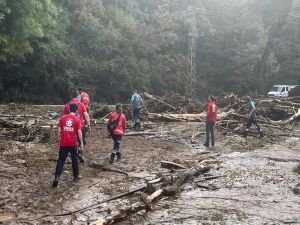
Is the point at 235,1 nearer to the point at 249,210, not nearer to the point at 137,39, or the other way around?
the point at 137,39

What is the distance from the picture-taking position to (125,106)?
23453mm

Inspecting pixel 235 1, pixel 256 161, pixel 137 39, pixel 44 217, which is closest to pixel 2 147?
pixel 44 217

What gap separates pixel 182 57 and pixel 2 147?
3403cm

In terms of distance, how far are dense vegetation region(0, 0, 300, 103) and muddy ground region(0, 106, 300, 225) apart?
1731 cm

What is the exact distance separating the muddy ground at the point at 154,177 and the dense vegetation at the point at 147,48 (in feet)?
56.8

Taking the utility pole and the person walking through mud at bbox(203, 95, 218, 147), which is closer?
the person walking through mud at bbox(203, 95, 218, 147)

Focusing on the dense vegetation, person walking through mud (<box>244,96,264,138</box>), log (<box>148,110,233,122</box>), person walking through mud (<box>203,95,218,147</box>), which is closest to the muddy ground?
person walking through mud (<box>203,95,218,147</box>)

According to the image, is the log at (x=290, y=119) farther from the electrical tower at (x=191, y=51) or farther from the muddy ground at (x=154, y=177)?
the electrical tower at (x=191, y=51)

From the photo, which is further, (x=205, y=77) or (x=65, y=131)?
(x=205, y=77)

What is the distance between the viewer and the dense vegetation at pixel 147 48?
35.1 metres

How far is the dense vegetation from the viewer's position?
35.1 m

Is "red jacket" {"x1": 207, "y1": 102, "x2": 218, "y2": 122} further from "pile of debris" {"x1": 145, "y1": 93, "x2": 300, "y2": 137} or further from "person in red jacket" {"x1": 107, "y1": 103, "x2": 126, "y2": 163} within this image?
"person in red jacket" {"x1": 107, "y1": 103, "x2": 126, "y2": 163}

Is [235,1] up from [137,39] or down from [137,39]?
up

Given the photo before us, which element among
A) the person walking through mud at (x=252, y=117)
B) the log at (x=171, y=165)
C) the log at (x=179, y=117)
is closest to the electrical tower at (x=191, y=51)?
the log at (x=179, y=117)
